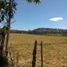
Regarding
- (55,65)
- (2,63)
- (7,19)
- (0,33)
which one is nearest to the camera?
(2,63)

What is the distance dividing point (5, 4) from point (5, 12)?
1.75 feet

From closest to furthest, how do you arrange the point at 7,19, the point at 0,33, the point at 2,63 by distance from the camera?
1. the point at 2,63
2. the point at 0,33
3. the point at 7,19

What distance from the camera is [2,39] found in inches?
623

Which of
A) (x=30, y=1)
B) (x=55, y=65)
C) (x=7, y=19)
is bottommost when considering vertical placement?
(x=55, y=65)

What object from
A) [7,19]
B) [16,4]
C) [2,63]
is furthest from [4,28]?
[2,63]

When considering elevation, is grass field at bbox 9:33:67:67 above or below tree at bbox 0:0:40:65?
below

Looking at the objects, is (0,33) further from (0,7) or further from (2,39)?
(0,7)

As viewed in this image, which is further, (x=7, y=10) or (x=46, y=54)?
(x=46, y=54)

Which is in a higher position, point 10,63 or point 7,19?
point 7,19

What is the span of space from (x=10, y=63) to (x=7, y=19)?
2.86 m

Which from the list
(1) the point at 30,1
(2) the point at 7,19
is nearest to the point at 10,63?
(2) the point at 7,19

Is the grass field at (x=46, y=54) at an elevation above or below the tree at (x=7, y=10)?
below

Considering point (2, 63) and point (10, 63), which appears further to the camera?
point (10, 63)

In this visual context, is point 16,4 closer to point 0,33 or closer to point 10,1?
point 10,1
